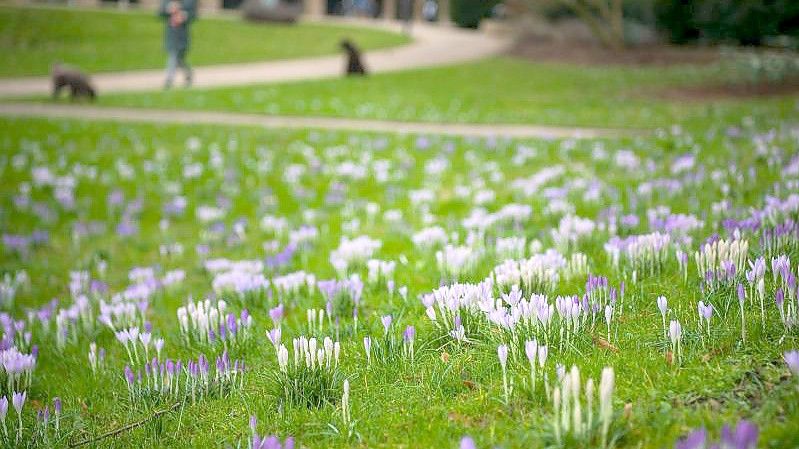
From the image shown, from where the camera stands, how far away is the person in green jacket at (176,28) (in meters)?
22.6

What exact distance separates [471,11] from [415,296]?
58.7 m

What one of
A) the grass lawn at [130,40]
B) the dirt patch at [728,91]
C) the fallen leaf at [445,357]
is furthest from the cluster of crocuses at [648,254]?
the grass lawn at [130,40]

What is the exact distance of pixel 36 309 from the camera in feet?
19.4

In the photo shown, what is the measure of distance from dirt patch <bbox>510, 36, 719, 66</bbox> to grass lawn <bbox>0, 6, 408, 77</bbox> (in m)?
8.28

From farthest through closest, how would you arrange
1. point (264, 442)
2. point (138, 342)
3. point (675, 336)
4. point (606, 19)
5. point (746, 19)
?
point (606, 19), point (746, 19), point (138, 342), point (675, 336), point (264, 442)

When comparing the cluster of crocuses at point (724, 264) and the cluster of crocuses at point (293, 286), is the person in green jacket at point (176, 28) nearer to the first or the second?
the cluster of crocuses at point (293, 286)

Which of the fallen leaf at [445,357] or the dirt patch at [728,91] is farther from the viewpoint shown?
the dirt patch at [728,91]

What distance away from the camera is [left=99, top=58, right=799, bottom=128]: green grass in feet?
52.4

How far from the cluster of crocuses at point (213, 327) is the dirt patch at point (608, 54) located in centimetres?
3103

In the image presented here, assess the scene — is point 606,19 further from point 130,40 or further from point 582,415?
point 582,415

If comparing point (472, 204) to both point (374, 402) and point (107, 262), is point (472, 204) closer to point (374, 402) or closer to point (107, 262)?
point (107, 262)

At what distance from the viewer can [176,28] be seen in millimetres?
22766

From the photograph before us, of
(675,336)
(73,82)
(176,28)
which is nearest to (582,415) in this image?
(675,336)

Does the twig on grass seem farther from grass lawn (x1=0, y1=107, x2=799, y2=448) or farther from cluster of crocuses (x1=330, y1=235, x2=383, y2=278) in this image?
cluster of crocuses (x1=330, y1=235, x2=383, y2=278)
